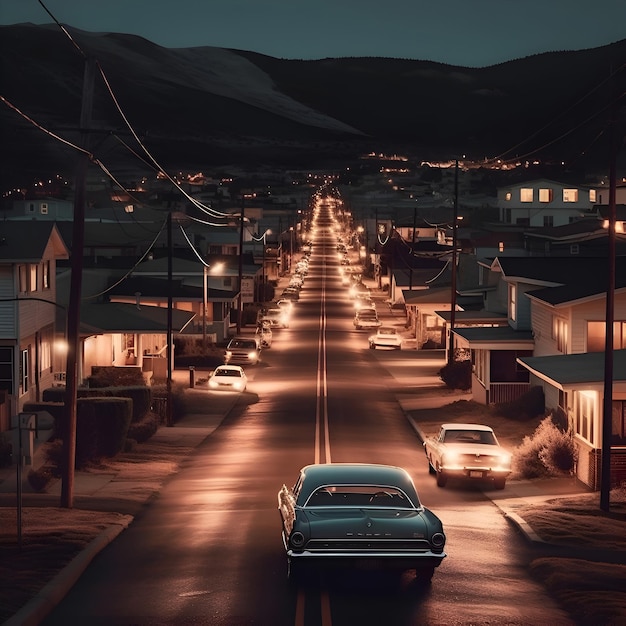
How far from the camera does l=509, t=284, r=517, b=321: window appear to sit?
168 feet

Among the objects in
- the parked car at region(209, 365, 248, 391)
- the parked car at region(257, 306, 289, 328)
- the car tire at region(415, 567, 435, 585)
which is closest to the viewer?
the car tire at region(415, 567, 435, 585)

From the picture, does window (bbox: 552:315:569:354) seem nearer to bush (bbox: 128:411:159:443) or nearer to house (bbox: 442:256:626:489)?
house (bbox: 442:256:626:489)

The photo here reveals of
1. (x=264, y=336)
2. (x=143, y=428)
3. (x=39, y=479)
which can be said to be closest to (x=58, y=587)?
(x=39, y=479)

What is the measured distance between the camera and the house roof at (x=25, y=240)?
131ft

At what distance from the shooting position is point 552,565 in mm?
19078

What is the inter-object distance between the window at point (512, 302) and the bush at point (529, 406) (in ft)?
23.3

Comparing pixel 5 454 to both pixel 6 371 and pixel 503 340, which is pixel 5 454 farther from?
pixel 503 340

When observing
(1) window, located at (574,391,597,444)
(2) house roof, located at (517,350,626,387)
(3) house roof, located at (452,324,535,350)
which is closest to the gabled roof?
(3) house roof, located at (452,324,535,350)

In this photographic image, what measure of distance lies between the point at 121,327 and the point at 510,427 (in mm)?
20203

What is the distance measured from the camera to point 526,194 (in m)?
140

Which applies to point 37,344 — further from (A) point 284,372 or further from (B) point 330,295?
(B) point 330,295

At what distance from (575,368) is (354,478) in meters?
17.0

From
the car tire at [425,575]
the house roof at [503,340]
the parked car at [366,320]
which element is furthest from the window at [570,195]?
the car tire at [425,575]

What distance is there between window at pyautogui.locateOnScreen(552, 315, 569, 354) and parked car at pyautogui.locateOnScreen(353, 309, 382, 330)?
1921 inches
